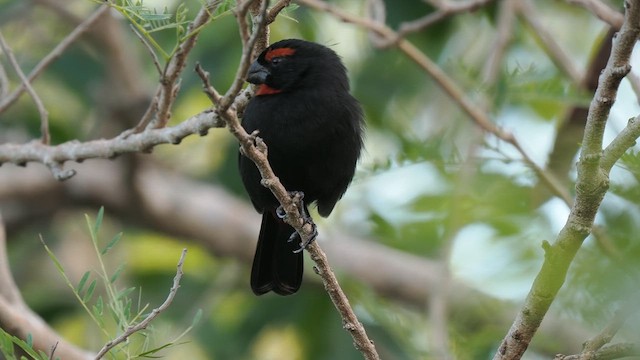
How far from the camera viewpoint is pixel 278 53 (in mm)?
3803

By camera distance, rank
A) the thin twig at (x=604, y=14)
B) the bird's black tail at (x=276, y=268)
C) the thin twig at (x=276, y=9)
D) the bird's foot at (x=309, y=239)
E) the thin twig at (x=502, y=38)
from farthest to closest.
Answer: the thin twig at (x=502, y=38)
the bird's black tail at (x=276, y=268)
the thin twig at (x=604, y=14)
the bird's foot at (x=309, y=239)
the thin twig at (x=276, y=9)

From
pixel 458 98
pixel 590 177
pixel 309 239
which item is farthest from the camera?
pixel 458 98

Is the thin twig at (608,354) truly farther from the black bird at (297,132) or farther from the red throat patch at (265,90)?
the red throat patch at (265,90)

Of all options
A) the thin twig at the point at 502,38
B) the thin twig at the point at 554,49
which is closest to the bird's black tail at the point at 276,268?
the thin twig at the point at 502,38

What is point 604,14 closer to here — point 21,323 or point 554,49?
point 554,49

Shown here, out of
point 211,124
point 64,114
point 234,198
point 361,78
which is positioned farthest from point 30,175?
point 211,124

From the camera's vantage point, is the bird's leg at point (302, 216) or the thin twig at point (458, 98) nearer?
the bird's leg at point (302, 216)

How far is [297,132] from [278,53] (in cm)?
45

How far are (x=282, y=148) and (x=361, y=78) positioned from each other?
3.02 m

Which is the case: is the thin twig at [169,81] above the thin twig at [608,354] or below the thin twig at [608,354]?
above

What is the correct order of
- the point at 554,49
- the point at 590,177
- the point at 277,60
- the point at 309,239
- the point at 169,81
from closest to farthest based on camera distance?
the point at 590,177 → the point at 309,239 → the point at 169,81 → the point at 277,60 → the point at 554,49

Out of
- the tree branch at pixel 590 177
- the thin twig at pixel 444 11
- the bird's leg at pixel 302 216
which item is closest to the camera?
the tree branch at pixel 590 177

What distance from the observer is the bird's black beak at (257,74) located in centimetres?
362

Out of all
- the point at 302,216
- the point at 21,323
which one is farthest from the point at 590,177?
the point at 21,323
